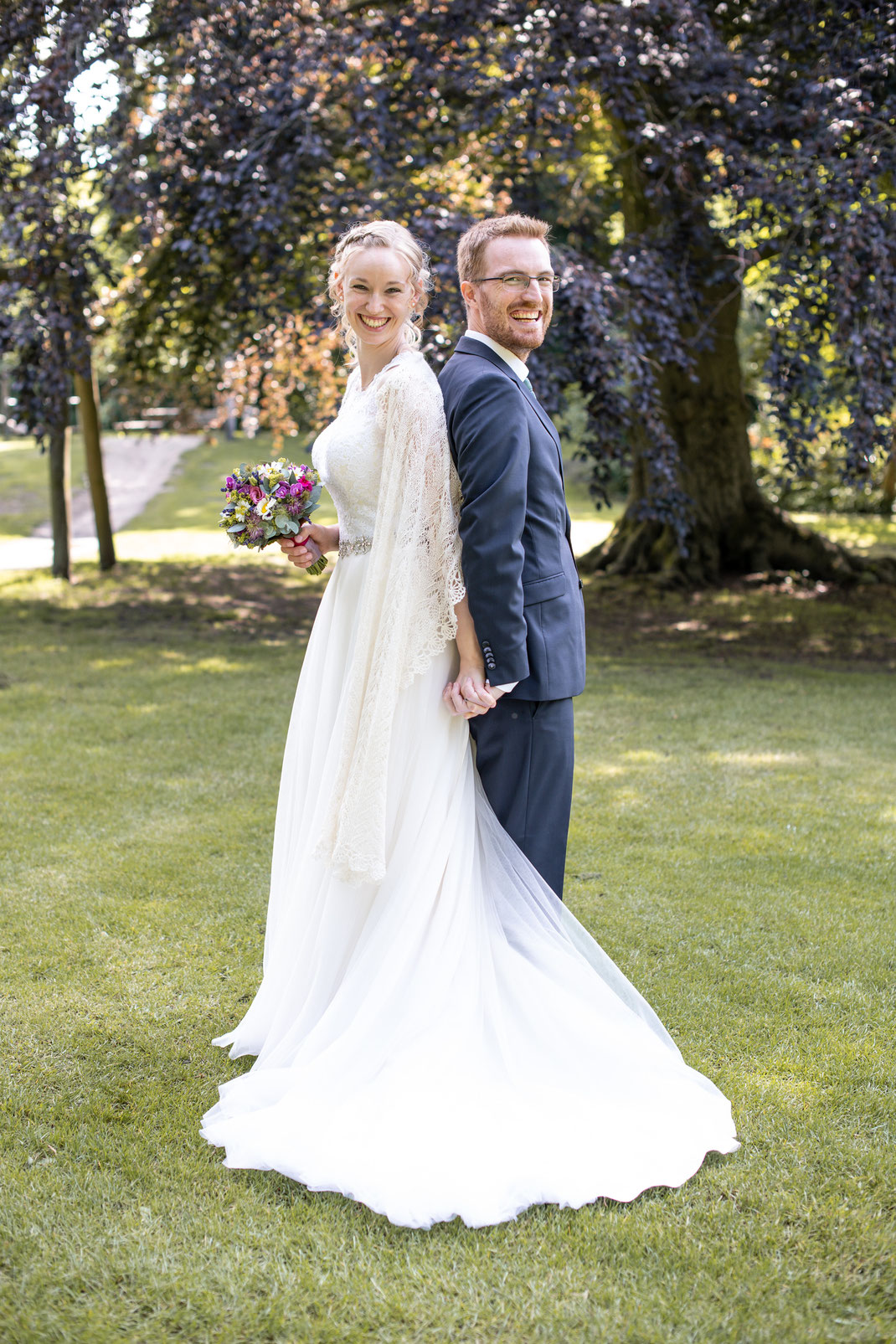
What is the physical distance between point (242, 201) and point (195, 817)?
5.07 meters

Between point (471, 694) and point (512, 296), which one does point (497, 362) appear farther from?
point (471, 694)

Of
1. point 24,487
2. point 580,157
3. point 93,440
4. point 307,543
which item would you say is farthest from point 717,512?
point 24,487

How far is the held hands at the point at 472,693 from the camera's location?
2770mm

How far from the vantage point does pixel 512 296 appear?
275 cm

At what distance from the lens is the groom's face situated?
2713mm

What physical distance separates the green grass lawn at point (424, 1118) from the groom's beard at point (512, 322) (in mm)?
2037

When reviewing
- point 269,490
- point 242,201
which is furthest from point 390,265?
point 242,201

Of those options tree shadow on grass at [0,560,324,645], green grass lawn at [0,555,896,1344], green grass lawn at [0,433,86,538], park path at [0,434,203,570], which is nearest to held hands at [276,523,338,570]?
green grass lawn at [0,555,896,1344]

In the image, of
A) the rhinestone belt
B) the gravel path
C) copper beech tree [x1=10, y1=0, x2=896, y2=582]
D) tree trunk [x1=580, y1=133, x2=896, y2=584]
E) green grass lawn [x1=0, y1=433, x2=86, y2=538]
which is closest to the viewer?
the rhinestone belt

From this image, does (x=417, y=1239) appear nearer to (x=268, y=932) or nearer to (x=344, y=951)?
(x=344, y=951)

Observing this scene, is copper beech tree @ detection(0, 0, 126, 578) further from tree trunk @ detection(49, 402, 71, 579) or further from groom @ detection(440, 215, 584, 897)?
groom @ detection(440, 215, 584, 897)

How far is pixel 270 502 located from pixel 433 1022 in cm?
140

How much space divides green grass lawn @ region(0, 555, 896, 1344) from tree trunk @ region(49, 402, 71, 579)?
13.7ft

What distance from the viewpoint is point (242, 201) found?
8.27 m
